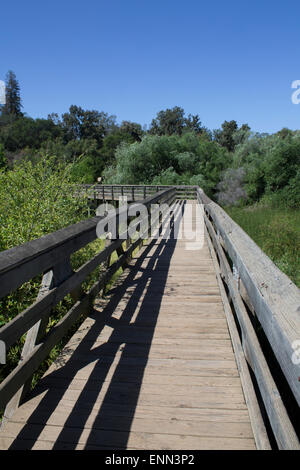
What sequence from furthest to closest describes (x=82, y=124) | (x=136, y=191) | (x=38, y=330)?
(x=82, y=124) < (x=136, y=191) < (x=38, y=330)

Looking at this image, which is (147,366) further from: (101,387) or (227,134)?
(227,134)

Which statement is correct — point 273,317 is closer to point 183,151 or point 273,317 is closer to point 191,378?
point 191,378

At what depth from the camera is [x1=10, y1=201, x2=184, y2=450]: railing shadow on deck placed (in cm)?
196

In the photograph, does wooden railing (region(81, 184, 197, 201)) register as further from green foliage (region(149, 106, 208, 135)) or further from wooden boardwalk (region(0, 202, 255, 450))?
green foliage (region(149, 106, 208, 135))

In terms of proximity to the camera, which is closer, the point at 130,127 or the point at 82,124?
the point at 130,127

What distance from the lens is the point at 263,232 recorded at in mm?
15156

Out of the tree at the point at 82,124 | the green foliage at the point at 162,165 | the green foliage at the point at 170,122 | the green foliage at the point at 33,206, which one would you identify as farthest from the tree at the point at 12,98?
the green foliage at the point at 33,206

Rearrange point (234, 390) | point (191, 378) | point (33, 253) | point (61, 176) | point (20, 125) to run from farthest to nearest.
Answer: point (20, 125), point (61, 176), point (191, 378), point (234, 390), point (33, 253)

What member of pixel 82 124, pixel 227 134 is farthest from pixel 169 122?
pixel 82 124

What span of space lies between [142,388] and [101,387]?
0.97ft

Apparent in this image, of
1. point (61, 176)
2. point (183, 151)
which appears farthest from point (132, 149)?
point (61, 176)

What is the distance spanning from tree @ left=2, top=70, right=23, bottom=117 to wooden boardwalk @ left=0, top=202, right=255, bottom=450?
4743 inches

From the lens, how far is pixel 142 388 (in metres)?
2.42
